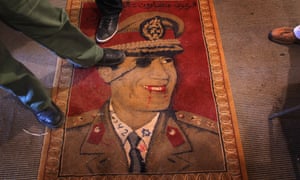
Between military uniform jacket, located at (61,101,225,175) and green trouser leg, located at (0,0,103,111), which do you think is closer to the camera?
green trouser leg, located at (0,0,103,111)

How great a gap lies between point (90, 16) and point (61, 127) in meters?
0.62

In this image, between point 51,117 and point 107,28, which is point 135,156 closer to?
point 51,117

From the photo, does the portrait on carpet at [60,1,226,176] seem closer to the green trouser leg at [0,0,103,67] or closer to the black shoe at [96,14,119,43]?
the black shoe at [96,14,119,43]

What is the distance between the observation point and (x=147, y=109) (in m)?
1.03

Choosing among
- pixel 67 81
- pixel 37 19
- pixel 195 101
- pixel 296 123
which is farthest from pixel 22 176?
pixel 296 123

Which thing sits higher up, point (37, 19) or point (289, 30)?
point (37, 19)

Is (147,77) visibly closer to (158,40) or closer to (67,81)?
(158,40)

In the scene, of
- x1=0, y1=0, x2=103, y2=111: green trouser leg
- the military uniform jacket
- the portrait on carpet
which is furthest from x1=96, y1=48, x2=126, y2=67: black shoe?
the military uniform jacket

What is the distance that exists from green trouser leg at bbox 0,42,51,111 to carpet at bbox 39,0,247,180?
0.62 feet

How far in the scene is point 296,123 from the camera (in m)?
1.00

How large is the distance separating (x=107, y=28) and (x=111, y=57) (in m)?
0.19

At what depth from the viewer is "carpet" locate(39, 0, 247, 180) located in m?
0.93

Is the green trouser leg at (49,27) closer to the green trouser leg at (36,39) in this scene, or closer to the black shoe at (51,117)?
the green trouser leg at (36,39)

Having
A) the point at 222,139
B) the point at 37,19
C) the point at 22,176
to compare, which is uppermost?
the point at 37,19
